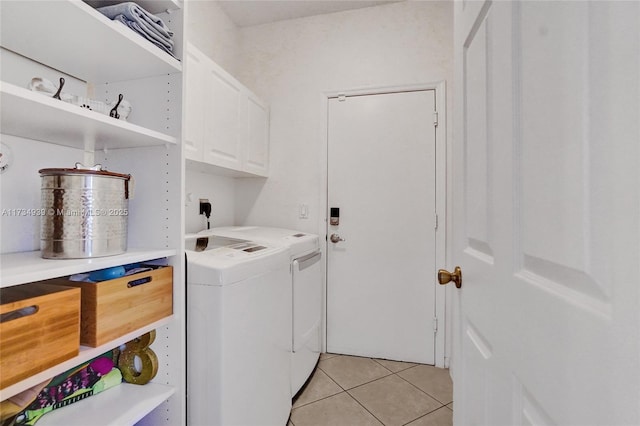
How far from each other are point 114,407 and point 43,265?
532 millimetres

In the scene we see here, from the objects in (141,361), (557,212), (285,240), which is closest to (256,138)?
(285,240)

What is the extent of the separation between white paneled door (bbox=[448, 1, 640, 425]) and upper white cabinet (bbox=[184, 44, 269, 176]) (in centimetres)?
139

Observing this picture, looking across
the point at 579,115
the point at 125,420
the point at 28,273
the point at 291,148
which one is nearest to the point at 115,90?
the point at 28,273

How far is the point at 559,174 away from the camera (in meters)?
0.45

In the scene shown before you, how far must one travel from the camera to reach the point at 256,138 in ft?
8.28

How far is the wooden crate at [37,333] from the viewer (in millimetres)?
656

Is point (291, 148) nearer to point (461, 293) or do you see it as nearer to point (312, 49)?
point (312, 49)

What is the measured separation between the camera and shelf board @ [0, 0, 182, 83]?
2.60 ft

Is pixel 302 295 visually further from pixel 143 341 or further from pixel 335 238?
pixel 143 341

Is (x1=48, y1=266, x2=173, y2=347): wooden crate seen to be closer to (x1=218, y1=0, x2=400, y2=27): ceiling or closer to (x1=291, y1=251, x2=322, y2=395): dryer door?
(x1=291, y1=251, x2=322, y2=395): dryer door

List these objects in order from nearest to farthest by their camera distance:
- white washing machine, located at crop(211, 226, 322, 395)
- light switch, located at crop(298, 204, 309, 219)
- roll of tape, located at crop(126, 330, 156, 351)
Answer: roll of tape, located at crop(126, 330, 156, 351), white washing machine, located at crop(211, 226, 322, 395), light switch, located at crop(298, 204, 309, 219)

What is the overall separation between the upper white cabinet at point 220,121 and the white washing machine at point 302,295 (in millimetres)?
500

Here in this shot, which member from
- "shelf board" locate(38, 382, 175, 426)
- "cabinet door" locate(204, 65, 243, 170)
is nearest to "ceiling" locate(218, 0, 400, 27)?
"cabinet door" locate(204, 65, 243, 170)

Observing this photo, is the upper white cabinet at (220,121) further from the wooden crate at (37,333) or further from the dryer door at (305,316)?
the wooden crate at (37,333)
